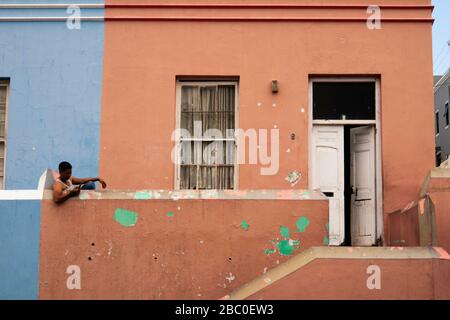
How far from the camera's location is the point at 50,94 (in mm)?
12398

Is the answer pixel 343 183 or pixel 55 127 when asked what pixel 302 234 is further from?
pixel 55 127

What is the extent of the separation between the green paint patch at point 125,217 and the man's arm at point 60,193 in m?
0.61

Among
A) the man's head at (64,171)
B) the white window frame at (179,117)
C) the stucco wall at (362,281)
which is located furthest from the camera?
the white window frame at (179,117)

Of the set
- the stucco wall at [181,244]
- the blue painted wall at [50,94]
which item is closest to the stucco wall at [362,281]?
the stucco wall at [181,244]

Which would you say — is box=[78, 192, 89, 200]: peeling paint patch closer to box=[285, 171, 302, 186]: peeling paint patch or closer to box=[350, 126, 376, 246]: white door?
box=[285, 171, 302, 186]: peeling paint patch

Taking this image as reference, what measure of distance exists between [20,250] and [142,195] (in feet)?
6.11

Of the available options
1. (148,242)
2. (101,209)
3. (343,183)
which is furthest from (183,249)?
(343,183)

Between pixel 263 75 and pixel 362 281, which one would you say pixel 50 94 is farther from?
pixel 362 281

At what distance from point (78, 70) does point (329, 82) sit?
423 centimetres

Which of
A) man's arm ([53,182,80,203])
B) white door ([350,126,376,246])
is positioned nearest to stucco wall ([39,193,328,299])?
man's arm ([53,182,80,203])

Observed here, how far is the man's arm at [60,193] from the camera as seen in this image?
973 cm

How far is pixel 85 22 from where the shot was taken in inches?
494

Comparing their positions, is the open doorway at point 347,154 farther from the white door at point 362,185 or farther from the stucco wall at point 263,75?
the stucco wall at point 263,75

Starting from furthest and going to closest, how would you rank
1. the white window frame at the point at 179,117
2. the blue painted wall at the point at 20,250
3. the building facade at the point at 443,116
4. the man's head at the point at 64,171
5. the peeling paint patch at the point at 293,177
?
the building facade at the point at 443,116 → the white window frame at the point at 179,117 → the peeling paint patch at the point at 293,177 → the man's head at the point at 64,171 → the blue painted wall at the point at 20,250
